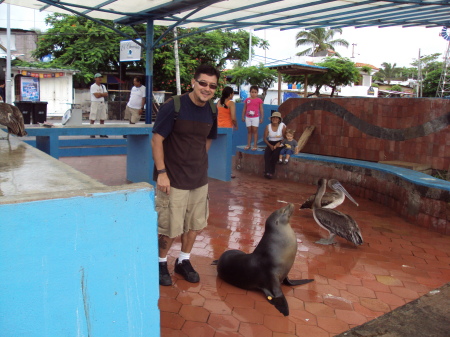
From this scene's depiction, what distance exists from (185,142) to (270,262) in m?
1.17

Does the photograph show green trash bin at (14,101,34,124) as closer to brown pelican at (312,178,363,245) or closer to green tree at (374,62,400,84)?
brown pelican at (312,178,363,245)

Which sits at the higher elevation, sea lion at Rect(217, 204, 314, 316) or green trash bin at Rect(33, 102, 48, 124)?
green trash bin at Rect(33, 102, 48, 124)

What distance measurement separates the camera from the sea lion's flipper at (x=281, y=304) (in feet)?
10.5

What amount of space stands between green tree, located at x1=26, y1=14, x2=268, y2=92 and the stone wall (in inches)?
683

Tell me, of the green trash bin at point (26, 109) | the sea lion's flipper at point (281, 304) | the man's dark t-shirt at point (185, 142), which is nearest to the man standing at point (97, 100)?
the green trash bin at point (26, 109)

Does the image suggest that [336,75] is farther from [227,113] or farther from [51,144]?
[51,144]

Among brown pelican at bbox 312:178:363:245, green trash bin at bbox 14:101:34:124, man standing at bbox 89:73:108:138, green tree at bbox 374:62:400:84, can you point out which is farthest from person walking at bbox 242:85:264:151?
green tree at bbox 374:62:400:84

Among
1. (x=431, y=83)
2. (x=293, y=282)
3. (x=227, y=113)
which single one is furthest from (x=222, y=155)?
(x=431, y=83)

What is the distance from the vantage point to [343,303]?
137 inches

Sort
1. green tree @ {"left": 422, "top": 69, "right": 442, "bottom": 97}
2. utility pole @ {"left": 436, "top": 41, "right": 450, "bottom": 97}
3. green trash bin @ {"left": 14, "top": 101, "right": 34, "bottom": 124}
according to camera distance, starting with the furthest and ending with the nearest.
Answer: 1. green tree @ {"left": 422, "top": 69, "right": 442, "bottom": 97}
2. utility pole @ {"left": 436, "top": 41, "right": 450, "bottom": 97}
3. green trash bin @ {"left": 14, "top": 101, "right": 34, "bottom": 124}

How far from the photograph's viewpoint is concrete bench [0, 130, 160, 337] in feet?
5.93

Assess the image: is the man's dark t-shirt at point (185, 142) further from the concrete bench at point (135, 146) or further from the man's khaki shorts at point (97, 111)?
the man's khaki shorts at point (97, 111)

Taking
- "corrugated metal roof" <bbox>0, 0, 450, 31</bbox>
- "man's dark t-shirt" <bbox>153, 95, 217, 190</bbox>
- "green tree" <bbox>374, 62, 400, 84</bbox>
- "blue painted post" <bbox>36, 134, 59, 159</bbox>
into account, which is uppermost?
"green tree" <bbox>374, 62, 400, 84</bbox>

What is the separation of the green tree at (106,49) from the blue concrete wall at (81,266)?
77.9 feet
